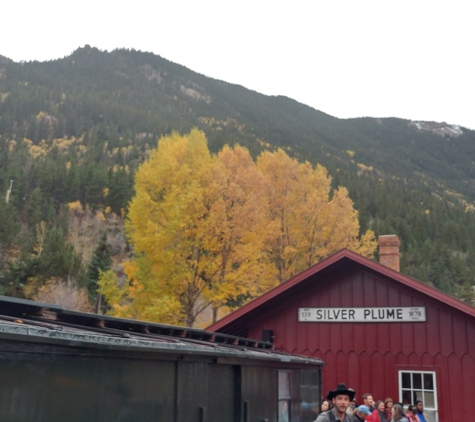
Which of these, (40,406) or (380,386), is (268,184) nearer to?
(380,386)

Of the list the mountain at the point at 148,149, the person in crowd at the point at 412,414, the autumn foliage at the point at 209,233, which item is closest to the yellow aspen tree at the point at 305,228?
the autumn foliage at the point at 209,233

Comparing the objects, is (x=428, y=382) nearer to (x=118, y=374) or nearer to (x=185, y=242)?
(x=185, y=242)

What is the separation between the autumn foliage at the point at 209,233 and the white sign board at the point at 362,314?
5.26 m

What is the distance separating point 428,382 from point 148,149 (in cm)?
8593

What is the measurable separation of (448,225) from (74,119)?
78.1m

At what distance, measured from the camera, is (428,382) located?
1404 centimetres

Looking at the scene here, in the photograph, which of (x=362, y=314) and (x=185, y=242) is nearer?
(x=362, y=314)

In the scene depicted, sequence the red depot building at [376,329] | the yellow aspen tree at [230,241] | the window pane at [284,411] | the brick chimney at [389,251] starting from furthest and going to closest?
the yellow aspen tree at [230,241] < the brick chimney at [389,251] < the red depot building at [376,329] < the window pane at [284,411]

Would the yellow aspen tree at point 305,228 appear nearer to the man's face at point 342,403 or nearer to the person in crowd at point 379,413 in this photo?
the person in crowd at point 379,413

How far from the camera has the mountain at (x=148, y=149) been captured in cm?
6631

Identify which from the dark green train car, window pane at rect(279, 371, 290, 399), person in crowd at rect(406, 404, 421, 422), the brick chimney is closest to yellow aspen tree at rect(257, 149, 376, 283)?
the brick chimney

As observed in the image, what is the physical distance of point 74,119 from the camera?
114750 mm

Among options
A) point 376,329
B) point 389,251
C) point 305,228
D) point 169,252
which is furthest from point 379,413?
point 305,228

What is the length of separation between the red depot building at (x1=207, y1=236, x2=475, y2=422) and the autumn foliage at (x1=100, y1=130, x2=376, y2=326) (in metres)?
4.60
